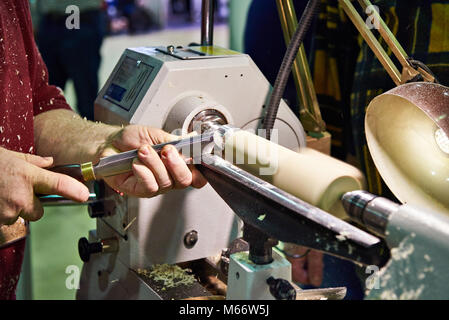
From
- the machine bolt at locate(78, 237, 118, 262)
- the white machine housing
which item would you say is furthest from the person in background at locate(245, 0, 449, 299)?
the machine bolt at locate(78, 237, 118, 262)

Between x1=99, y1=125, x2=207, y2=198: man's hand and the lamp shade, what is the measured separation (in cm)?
32

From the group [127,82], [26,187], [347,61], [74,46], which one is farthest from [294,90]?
[74,46]

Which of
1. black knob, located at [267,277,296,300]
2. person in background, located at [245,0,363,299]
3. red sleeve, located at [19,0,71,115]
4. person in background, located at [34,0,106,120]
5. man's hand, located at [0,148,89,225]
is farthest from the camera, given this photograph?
person in background, located at [34,0,106,120]

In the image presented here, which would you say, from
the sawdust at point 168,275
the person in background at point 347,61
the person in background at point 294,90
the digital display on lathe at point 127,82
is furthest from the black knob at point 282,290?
the person in background at point 294,90

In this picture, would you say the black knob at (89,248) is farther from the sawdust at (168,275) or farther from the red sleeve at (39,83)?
the red sleeve at (39,83)

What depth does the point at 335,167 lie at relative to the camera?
690 mm

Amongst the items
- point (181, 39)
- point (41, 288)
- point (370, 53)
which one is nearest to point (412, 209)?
point (370, 53)

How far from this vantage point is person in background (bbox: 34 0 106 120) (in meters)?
2.55

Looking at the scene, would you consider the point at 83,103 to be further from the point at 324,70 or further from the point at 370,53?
the point at 370,53

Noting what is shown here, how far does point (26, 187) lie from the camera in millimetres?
851

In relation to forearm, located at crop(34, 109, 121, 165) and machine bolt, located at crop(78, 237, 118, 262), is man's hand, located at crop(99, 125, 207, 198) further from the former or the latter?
machine bolt, located at crop(78, 237, 118, 262)

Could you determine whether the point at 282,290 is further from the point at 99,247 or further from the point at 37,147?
the point at 37,147

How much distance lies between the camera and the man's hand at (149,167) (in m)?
0.94

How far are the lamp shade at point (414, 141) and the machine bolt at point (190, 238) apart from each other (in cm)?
42
